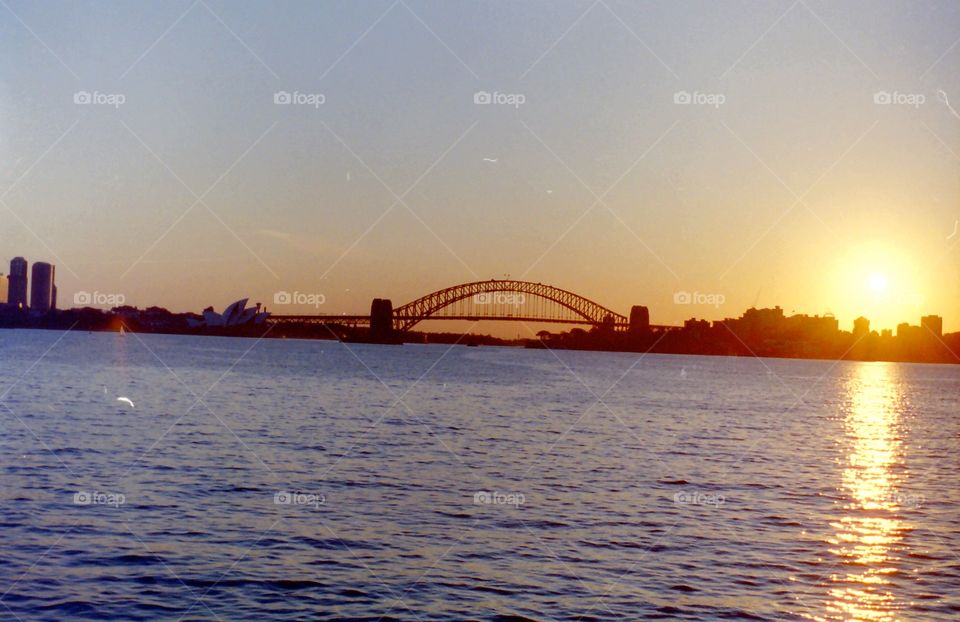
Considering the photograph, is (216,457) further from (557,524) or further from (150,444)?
(557,524)

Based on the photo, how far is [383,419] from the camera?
4109cm

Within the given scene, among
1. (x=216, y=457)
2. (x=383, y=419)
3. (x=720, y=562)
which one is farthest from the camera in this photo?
(x=383, y=419)

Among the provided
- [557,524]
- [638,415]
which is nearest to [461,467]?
[557,524]

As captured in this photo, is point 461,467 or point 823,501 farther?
point 461,467

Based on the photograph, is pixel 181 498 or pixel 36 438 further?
pixel 36 438

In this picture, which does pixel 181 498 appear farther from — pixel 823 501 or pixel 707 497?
pixel 823 501

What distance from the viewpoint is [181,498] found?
20.2 metres

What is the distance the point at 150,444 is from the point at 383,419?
13316 millimetres

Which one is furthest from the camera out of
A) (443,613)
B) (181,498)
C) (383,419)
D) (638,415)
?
(638,415)

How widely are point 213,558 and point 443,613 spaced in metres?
4.12

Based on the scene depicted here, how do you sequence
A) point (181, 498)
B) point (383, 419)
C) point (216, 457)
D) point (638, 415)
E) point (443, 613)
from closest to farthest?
point (443, 613) → point (181, 498) → point (216, 457) → point (383, 419) → point (638, 415)

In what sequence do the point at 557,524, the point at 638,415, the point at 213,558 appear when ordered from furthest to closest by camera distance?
the point at 638,415, the point at 557,524, the point at 213,558

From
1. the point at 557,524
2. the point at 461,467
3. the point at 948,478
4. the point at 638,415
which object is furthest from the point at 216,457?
the point at 638,415

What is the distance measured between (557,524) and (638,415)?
31.5 m
